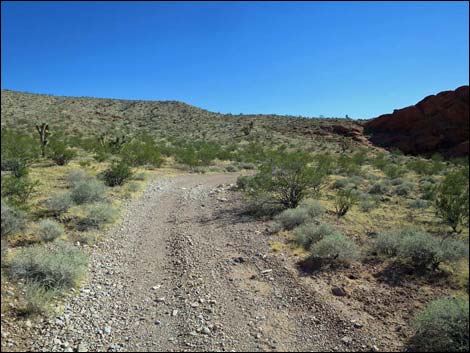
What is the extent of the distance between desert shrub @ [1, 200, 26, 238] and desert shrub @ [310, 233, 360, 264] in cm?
637

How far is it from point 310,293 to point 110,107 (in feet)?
173

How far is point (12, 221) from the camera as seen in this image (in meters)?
7.57

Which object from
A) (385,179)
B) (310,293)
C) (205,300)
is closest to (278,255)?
(310,293)

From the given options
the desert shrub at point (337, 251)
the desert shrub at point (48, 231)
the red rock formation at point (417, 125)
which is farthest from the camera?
the red rock formation at point (417, 125)

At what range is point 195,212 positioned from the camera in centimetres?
1192

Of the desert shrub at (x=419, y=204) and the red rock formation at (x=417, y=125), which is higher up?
the red rock formation at (x=417, y=125)

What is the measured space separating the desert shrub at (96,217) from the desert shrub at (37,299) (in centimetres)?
352

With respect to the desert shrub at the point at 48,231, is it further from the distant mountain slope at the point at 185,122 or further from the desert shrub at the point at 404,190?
the distant mountain slope at the point at 185,122

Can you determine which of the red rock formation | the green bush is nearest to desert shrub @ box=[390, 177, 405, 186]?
the green bush

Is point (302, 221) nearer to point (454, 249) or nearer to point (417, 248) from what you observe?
point (417, 248)

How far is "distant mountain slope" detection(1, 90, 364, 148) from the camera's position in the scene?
40072 millimetres

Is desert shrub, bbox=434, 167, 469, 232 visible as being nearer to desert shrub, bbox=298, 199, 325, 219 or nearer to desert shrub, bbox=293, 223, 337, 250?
desert shrub, bbox=293, 223, 337, 250

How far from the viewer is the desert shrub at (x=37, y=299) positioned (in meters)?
5.19

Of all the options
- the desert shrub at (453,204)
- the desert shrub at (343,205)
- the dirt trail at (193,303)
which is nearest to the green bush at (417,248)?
the desert shrub at (453,204)
